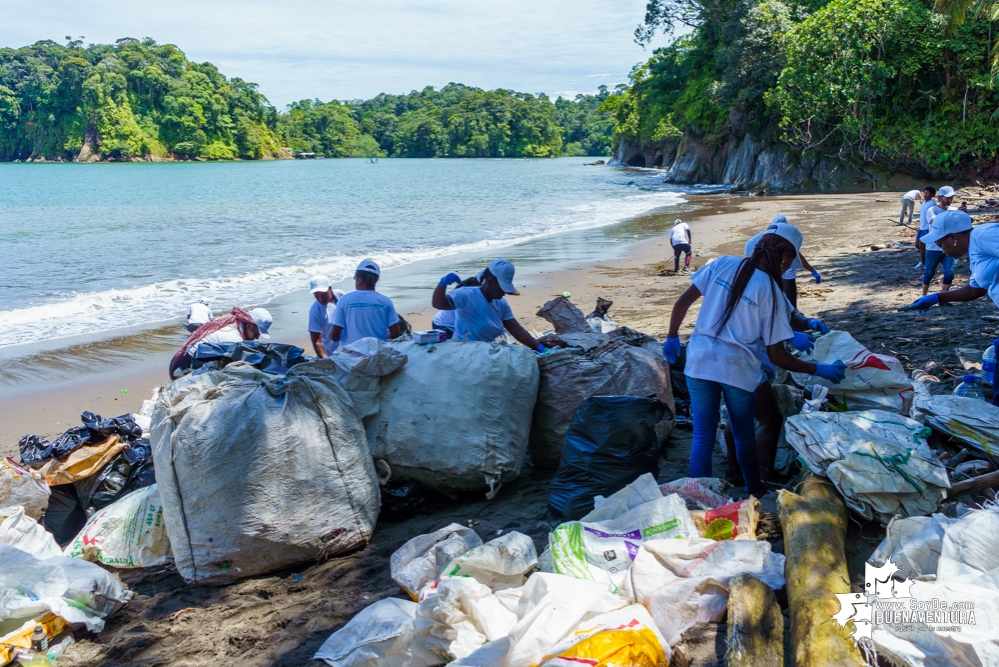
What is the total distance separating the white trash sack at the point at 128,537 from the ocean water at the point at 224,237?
6.27 metres

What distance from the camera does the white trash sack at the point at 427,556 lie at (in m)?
2.81

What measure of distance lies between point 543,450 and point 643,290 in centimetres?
657

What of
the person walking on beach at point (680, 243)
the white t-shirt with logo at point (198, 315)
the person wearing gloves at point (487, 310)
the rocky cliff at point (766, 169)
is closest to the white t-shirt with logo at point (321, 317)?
the white t-shirt with logo at point (198, 315)

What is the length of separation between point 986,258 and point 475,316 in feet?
9.26

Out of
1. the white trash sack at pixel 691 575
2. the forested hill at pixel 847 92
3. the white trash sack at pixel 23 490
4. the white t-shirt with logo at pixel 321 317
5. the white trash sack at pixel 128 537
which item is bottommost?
the white trash sack at pixel 128 537

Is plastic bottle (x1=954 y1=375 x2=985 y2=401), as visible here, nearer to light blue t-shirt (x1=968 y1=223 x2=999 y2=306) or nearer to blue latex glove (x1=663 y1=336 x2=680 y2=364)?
light blue t-shirt (x1=968 y1=223 x2=999 y2=306)

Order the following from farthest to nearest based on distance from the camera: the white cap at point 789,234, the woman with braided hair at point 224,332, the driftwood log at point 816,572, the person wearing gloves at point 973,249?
the woman with braided hair at point 224,332, the person wearing gloves at point 973,249, the white cap at point 789,234, the driftwood log at point 816,572

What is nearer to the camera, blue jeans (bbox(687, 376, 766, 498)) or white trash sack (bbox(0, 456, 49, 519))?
blue jeans (bbox(687, 376, 766, 498))

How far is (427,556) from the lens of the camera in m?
2.86

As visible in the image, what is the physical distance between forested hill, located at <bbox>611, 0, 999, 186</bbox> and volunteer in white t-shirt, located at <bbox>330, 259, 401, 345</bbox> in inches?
709

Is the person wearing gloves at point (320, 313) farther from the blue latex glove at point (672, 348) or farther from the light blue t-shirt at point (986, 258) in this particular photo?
the light blue t-shirt at point (986, 258)

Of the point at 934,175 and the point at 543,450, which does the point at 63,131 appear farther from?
the point at 543,450

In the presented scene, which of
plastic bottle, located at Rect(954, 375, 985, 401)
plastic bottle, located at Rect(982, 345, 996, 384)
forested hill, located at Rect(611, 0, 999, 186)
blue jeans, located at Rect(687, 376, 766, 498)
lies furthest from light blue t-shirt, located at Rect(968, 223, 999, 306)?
forested hill, located at Rect(611, 0, 999, 186)

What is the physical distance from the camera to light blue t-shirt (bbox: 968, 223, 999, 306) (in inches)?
141
